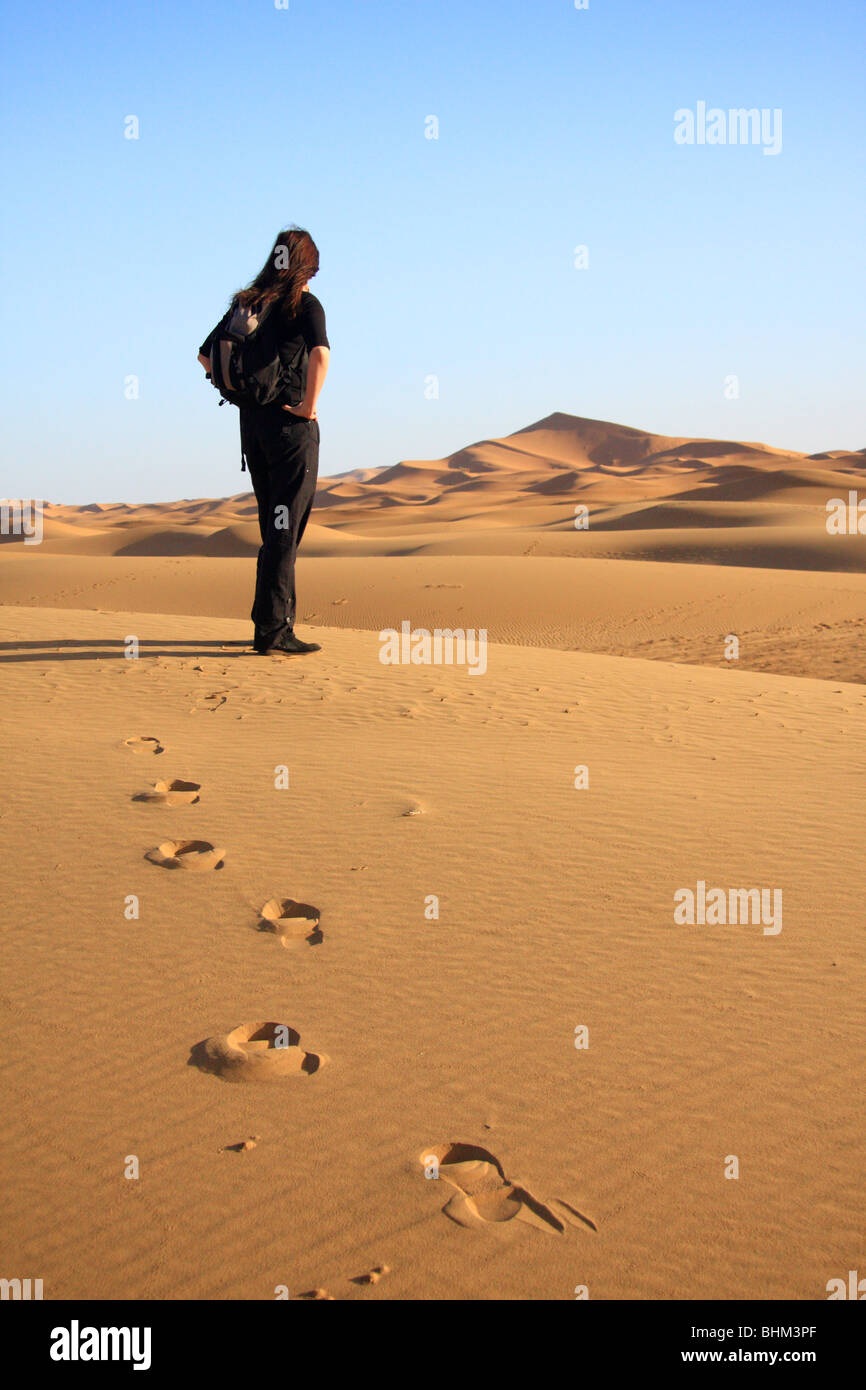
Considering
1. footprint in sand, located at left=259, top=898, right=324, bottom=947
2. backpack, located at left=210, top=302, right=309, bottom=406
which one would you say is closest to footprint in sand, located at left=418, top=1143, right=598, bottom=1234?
footprint in sand, located at left=259, top=898, right=324, bottom=947

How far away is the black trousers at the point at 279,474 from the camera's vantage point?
633cm

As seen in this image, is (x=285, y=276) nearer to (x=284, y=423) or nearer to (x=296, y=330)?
(x=296, y=330)

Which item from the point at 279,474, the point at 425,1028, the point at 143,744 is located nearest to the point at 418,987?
the point at 425,1028

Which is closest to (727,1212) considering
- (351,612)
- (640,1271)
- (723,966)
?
(640,1271)

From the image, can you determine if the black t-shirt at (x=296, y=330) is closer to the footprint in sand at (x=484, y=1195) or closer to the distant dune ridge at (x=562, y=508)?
the footprint in sand at (x=484, y=1195)

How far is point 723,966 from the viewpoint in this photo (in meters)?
3.22

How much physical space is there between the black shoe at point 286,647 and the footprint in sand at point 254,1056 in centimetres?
487

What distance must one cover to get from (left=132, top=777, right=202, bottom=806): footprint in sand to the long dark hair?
9.39ft

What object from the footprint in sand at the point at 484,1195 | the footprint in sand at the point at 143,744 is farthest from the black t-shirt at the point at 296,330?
the footprint in sand at the point at 484,1195

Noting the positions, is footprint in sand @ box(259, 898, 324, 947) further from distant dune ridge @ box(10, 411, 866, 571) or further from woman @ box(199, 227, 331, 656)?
distant dune ridge @ box(10, 411, 866, 571)

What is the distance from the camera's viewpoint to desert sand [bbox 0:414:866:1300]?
2082 millimetres

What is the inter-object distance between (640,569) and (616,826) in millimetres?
13894

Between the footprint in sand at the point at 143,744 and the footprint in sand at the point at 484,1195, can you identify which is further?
the footprint in sand at the point at 143,744
